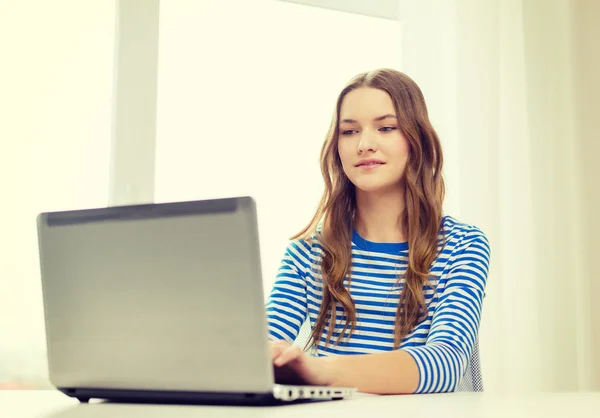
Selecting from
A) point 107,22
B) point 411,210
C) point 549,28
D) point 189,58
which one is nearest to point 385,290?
point 411,210

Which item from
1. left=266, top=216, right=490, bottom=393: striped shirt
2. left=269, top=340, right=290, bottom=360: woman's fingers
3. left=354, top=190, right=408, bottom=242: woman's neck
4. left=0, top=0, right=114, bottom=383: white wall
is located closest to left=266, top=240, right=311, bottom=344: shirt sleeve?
left=266, top=216, right=490, bottom=393: striped shirt

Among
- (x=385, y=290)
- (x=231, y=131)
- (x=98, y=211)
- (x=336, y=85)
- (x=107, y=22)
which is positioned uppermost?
(x=107, y=22)

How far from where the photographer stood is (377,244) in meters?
1.51

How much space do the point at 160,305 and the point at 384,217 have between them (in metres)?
0.91

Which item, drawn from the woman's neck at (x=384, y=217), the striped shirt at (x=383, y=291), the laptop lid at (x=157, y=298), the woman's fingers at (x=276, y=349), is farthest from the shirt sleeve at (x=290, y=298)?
the laptop lid at (x=157, y=298)

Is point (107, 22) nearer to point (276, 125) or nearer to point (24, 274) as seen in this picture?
point (276, 125)

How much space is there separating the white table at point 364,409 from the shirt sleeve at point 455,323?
0.17 m

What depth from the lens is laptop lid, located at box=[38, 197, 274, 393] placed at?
2.10ft

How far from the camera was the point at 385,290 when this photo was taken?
1.44m

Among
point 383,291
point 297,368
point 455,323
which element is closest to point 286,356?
point 297,368

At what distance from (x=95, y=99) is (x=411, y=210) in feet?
3.71

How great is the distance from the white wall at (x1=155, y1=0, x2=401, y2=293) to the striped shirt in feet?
2.31

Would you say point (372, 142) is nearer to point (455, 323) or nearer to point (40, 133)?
point (455, 323)

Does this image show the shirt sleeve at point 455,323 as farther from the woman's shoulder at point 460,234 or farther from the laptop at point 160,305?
the laptop at point 160,305
